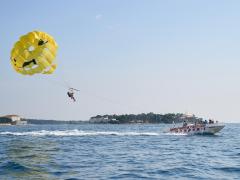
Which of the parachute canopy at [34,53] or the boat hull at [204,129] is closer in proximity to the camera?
the parachute canopy at [34,53]

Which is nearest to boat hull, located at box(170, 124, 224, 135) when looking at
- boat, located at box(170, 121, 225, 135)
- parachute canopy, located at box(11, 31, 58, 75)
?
→ boat, located at box(170, 121, 225, 135)

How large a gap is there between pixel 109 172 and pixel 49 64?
434 inches

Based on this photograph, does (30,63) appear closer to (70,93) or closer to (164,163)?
(70,93)

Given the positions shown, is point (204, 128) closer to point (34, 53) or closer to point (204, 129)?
point (204, 129)

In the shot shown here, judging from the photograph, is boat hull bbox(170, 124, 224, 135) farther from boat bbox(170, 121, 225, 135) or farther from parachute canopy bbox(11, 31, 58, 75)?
parachute canopy bbox(11, 31, 58, 75)

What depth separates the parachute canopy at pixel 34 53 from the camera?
84.3ft

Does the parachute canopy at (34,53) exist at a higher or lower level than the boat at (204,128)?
higher

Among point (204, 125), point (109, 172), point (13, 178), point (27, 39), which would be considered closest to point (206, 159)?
point (109, 172)

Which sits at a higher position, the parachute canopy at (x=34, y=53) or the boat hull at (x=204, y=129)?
the parachute canopy at (x=34, y=53)

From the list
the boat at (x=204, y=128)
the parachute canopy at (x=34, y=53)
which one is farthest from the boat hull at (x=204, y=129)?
the parachute canopy at (x=34, y=53)

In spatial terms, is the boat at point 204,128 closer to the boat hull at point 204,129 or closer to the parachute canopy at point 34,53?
the boat hull at point 204,129

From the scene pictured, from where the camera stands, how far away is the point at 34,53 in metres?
26.1

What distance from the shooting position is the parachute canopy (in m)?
25.7

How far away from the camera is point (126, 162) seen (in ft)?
67.9
